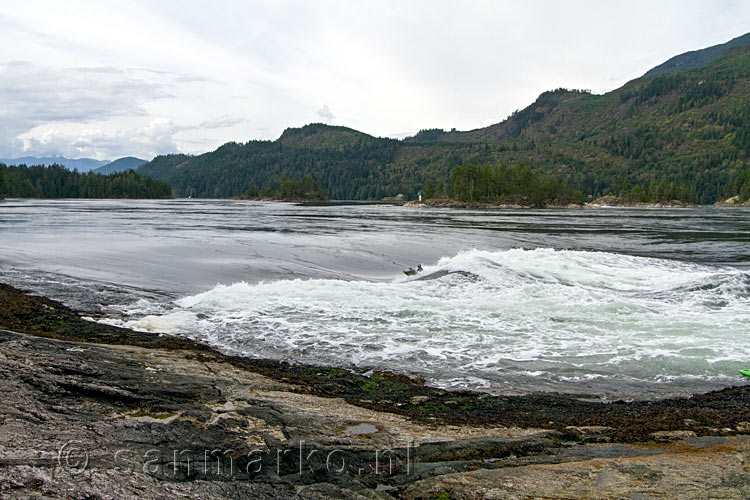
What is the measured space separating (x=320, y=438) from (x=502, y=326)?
884 cm

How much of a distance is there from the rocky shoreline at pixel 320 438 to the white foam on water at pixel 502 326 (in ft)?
4.75

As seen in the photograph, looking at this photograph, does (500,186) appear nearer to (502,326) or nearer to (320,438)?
(502,326)

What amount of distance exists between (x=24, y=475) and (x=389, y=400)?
5255mm

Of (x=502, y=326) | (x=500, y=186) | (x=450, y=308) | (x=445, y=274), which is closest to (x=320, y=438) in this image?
(x=502, y=326)

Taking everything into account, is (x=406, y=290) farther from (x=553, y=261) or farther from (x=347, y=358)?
(x=553, y=261)

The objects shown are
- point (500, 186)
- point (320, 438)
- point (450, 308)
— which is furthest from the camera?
point (500, 186)

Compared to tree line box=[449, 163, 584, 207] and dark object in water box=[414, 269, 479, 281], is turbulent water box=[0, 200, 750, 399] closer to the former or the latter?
dark object in water box=[414, 269, 479, 281]

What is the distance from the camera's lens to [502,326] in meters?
13.6

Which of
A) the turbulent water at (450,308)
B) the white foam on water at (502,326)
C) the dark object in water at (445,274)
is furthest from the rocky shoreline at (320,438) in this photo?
the dark object in water at (445,274)

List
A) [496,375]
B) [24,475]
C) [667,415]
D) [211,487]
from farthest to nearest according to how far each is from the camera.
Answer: [496,375], [667,415], [211,487], [24,475]

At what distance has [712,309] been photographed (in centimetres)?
1587

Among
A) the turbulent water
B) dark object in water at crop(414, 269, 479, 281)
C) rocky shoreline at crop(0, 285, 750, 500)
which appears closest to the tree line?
the turbulent water

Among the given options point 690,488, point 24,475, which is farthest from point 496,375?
point 24,475

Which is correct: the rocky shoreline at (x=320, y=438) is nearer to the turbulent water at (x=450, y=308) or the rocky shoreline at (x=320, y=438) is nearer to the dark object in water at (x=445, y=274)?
the turbulent water at (x=450, y=308)
